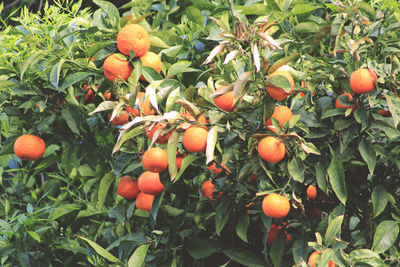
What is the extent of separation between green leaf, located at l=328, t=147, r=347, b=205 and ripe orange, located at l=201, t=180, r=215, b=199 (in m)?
0.38

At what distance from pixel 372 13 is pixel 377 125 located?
0.35m

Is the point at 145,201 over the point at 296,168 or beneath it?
beneath

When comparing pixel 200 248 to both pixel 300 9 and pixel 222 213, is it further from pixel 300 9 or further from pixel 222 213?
pixel 300 9

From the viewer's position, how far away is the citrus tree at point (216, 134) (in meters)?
1.44

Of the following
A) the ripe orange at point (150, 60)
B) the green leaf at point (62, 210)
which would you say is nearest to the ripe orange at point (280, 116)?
the ripe orange at point (150, 60)

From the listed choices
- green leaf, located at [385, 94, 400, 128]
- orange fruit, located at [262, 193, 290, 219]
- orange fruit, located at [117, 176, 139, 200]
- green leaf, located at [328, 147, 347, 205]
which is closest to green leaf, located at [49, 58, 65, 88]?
orange fruit, located at [117, 176, 139, 200]

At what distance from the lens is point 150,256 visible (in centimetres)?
176

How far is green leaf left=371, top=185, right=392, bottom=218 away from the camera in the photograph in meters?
1.60

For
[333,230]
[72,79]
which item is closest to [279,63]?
[333,230]

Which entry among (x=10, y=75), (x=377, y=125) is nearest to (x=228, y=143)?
(x=377, y=125)

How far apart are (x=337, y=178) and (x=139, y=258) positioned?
2.03 feet

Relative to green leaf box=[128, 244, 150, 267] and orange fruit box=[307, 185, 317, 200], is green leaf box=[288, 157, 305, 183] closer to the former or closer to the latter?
orange fruit box=[307, 185, 317, 200]

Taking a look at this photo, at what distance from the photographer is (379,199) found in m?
1.62

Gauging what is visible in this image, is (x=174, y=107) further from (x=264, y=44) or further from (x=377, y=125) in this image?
(x=377, y=125)
